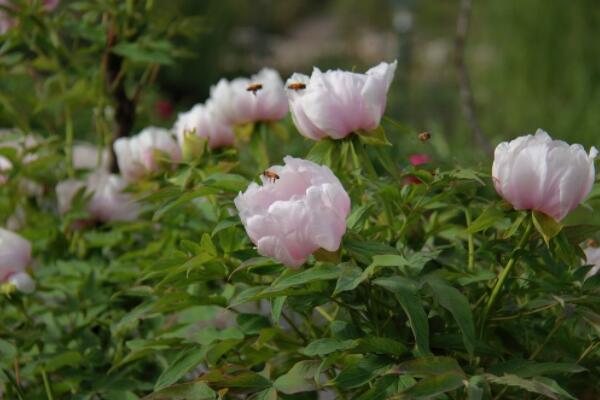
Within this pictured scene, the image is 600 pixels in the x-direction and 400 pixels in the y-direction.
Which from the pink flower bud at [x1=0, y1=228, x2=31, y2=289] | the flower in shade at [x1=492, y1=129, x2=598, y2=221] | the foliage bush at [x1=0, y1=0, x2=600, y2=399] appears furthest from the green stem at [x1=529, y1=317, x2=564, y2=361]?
→ the pink flower bud at [x1=0, y1=228, x2=31, y2=289]

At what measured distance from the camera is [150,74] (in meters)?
1.63

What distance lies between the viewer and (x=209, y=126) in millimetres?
1250

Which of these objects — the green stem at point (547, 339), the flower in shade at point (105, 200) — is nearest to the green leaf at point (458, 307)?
the green stem at point (547, 339)

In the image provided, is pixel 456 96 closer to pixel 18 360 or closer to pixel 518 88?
pixel 518 88

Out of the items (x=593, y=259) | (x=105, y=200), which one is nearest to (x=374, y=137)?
(x=593, y=259)

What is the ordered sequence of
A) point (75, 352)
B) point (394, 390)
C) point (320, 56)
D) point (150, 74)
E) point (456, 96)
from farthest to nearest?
1. point (320, 56)
2. point (456, 96)
3. point (150, 74)
4. point (75, 352)
5. point (394, 390)

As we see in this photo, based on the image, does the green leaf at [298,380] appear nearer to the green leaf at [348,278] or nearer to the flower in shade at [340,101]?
the green leaf at [348,278]

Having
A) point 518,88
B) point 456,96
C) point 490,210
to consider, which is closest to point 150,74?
point 490,210

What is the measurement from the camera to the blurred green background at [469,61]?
15.3 ft

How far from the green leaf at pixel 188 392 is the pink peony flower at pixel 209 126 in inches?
17.9

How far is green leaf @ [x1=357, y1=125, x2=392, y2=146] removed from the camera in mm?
933

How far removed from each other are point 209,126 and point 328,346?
1.62ft

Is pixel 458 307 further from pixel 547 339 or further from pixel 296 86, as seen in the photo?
pixel 296 86

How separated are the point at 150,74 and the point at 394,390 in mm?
965
